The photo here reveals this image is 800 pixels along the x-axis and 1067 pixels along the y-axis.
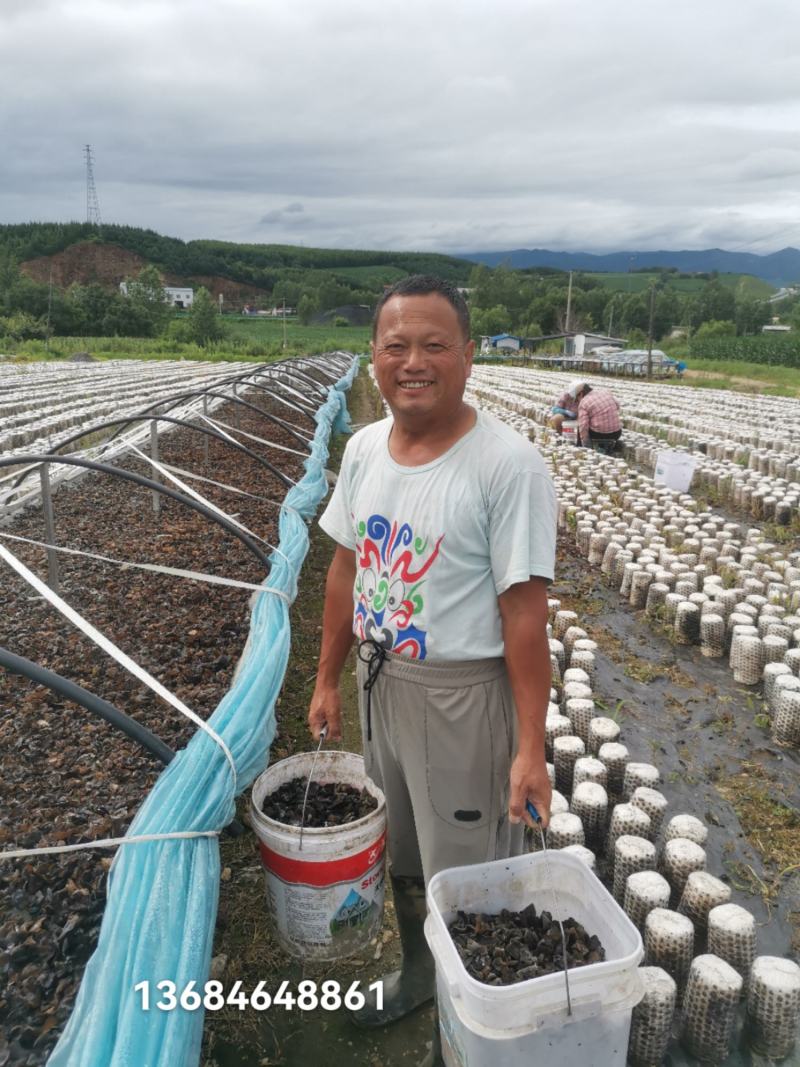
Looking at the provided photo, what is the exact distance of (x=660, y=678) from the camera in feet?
14.0

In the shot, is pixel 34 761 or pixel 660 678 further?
pixel 660 678

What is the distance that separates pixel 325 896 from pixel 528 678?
925mm

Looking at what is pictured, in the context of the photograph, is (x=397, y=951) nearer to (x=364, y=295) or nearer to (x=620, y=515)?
(x=620, y=515)

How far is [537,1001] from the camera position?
153 centimetres

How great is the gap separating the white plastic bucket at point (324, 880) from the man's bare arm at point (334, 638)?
246 millimetres

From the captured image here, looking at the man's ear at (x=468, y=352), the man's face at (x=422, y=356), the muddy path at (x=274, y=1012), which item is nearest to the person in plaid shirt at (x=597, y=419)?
the muddy path at (x=274, y=1012)

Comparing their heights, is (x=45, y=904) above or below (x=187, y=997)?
below

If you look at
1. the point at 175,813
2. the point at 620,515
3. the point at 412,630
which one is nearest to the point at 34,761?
the point at 175,813

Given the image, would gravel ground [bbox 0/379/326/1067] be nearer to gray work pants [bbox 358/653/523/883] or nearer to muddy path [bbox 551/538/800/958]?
gray work pants [bbox 358/653/523/883]

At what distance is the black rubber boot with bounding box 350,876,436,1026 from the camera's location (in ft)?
7.27

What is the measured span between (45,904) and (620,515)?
A: 5.94m

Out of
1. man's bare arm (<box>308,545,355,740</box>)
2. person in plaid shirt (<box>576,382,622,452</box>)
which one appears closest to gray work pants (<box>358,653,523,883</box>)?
man's bare arm (<box>308,545,355,740</box>)

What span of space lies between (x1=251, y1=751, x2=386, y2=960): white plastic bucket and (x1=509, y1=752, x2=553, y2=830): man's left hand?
1.54 ft

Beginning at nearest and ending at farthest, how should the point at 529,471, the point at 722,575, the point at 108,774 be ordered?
1. the point at 529,471
2. the point at 108,774
3. the point at 722,575
